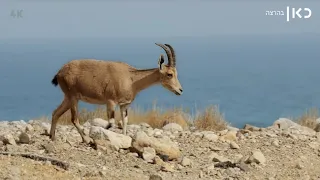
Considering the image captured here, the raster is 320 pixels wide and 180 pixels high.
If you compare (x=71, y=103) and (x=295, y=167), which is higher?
(x=71, y=103)

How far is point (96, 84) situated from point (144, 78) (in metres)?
1.06

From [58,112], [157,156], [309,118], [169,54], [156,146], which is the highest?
[169,54]

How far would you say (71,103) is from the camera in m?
13.0

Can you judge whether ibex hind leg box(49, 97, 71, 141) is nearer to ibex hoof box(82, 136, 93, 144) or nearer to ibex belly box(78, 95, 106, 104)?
ibex belly box(78, 95, 106, 104)

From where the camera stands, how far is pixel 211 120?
17.1 m

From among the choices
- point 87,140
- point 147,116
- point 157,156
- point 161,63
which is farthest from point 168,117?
point 157,156

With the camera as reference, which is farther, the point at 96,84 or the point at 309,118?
the point at 309,118

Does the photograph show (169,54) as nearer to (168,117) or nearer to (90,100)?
(90,100)

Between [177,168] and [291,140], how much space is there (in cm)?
316

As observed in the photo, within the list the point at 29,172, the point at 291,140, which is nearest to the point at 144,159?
the point at 29,172

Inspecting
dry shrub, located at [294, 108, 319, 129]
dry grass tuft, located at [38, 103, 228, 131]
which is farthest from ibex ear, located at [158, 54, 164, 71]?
A: dry shrub, located at [294, 108, 319, 129]

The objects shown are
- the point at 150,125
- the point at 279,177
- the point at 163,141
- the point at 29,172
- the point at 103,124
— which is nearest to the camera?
the point at 29,172

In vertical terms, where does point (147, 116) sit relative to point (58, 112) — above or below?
below

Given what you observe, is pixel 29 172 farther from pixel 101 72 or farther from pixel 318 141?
pixel 318 141
